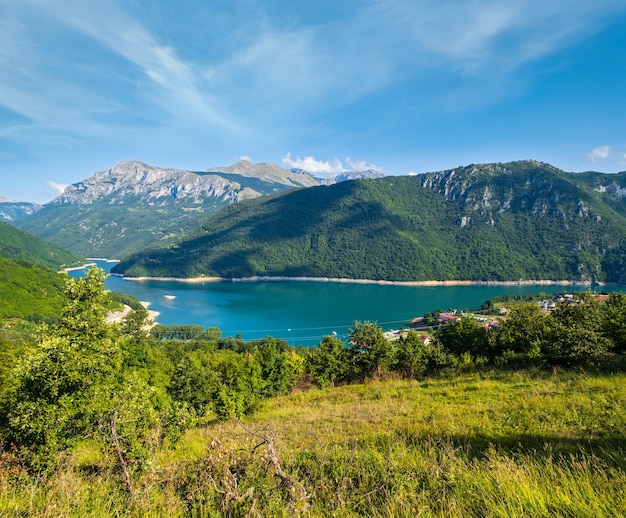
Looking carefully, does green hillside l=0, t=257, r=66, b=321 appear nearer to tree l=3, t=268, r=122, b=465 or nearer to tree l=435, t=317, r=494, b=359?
tree l=435, t=317, r=494, b=359

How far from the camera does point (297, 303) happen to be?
429 ft

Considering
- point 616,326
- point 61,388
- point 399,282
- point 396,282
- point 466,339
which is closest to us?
point 61,388

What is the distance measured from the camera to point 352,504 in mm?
2994

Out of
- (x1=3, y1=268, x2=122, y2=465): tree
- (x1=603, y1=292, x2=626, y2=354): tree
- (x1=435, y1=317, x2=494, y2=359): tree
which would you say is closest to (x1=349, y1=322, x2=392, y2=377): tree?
(x1=435, y1=317, x2=494, y2=359): tree

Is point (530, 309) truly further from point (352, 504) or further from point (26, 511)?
point (26, 511)

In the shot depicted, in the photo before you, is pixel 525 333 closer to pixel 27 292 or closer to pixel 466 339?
pixel 466 339

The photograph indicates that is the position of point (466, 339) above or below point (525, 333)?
below

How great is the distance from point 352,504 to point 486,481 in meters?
1.20

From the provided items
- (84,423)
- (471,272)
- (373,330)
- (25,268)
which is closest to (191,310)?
(25,268)

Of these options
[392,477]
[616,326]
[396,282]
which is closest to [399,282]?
[396,282]

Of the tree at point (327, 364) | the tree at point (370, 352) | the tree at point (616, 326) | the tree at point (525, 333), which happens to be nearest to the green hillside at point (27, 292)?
the tree at point (327, 364)

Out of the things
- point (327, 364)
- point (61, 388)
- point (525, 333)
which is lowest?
point (327, 364)

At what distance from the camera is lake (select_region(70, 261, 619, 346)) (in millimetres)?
97125

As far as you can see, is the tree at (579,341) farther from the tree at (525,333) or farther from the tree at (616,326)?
the tree at (525,333)
